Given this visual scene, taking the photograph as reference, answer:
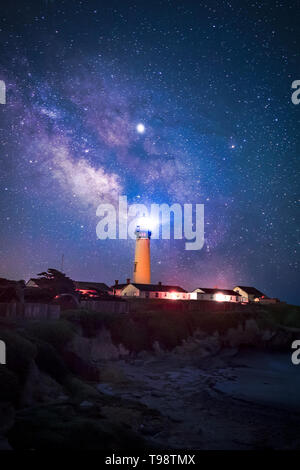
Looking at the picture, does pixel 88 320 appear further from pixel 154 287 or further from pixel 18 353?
pixel 154 287

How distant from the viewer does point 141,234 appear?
76.7 metres

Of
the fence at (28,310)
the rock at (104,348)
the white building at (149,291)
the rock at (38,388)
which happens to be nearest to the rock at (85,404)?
the rock at (38,388)

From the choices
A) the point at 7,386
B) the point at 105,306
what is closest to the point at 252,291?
the point at 105,306

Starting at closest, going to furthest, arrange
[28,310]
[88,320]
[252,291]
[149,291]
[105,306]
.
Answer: [28,310]
[88,320]
[105,306]
[149,291]
[252,291]

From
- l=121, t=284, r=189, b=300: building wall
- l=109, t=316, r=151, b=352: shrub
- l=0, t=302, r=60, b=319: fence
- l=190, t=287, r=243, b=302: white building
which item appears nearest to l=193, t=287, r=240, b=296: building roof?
l=190, t=287, r=243, b=302: white building

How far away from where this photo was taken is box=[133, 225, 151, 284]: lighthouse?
74875 millimetres

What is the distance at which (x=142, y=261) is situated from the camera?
7525 cm

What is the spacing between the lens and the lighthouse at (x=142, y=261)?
74875mm

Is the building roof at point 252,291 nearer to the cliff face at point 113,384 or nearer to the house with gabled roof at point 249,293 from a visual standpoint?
the house with gabled roof at point 249,293

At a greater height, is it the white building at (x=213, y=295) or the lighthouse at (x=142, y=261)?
the lighthouse at (x=142, y=261)
